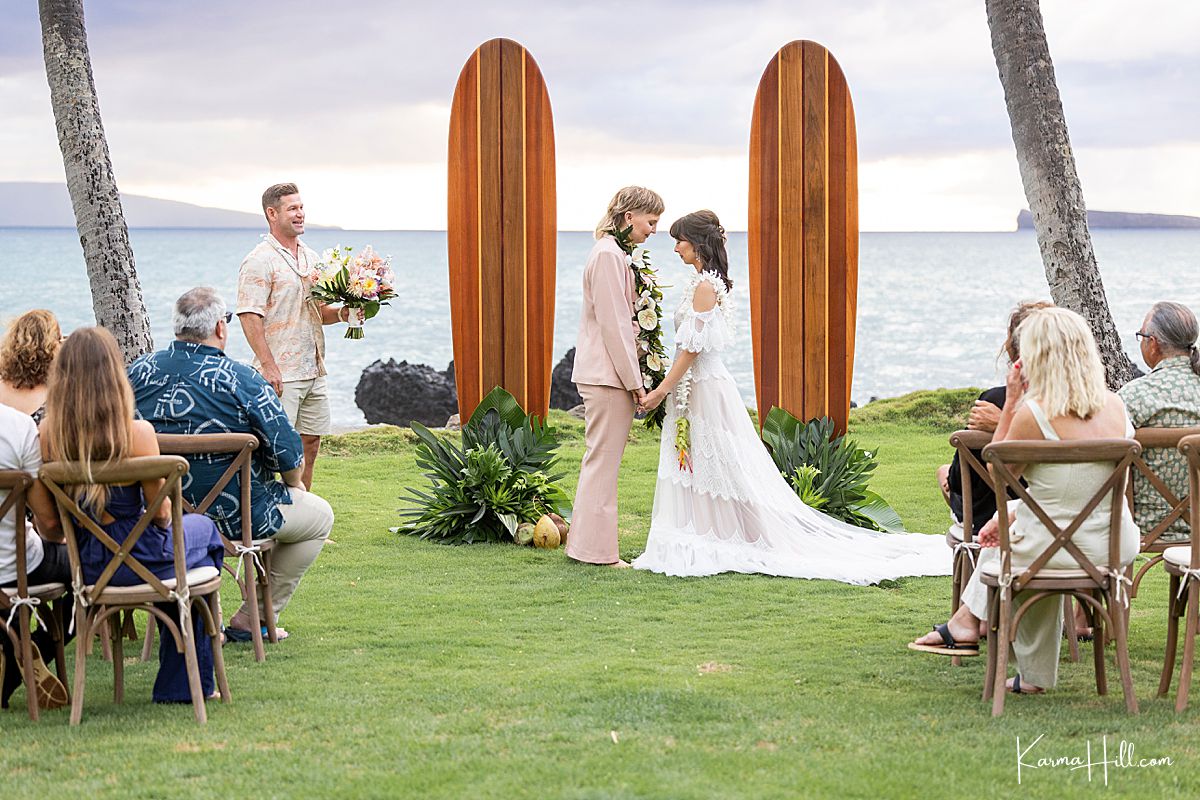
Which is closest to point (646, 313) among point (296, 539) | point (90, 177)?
point (296, 539)

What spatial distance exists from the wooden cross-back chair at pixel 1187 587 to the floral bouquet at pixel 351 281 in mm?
3677

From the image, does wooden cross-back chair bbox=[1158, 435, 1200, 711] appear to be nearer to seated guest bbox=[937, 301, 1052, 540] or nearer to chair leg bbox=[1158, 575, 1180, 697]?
chair leg bbox=[1158, 575, 1180, 697]

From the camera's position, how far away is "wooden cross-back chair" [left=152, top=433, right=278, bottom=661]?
4109 mm

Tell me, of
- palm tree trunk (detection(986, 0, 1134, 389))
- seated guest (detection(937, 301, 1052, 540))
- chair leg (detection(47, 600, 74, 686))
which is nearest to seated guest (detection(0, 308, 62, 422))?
chair leg (detection(47, 600, 74, 686))

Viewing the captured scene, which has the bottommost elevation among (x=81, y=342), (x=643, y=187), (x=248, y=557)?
(x=248, y=557)

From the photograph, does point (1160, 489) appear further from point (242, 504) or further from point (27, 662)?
point (27, 662)

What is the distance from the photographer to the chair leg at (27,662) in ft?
11.9

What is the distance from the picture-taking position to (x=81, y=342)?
11.7 feet

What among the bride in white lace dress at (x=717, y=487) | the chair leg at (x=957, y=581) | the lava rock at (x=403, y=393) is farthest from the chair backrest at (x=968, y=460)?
the lava rock at (x=403, y=393)

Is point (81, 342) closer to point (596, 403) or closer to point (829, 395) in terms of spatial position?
point (596, 403)

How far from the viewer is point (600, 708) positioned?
3.62m

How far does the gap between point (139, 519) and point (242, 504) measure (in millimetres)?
604

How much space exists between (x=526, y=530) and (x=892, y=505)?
90.7 inches

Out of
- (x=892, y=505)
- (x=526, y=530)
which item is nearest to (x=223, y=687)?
(x=526, y=530)
